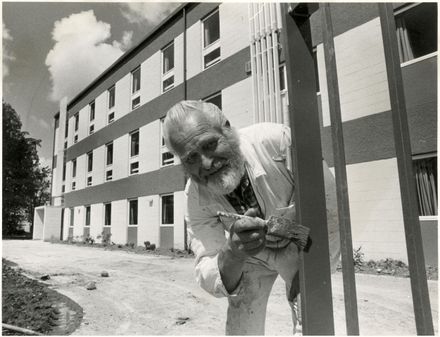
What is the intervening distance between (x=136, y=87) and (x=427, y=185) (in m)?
9.31

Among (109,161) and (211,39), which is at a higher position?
(211,39)

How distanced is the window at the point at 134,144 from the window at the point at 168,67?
216 centimetres

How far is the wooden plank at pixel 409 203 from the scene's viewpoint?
73 cm

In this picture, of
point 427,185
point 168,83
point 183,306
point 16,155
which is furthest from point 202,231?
point 168,83

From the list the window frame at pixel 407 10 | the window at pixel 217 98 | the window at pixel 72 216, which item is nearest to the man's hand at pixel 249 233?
the window frame at pixel 407 10

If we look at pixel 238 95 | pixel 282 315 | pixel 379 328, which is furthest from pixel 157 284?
pixel 238 95

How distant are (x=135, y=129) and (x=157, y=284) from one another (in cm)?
781

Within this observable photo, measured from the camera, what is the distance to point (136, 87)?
11.5m

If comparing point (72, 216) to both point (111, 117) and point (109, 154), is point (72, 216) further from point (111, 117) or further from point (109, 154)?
point (111, 117)

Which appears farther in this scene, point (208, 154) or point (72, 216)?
point (72, 216)

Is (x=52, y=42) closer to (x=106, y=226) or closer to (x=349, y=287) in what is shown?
(x=349, y=287)

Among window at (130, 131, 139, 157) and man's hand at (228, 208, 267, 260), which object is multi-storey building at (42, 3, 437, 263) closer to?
window at (130, 131, 139, 157)

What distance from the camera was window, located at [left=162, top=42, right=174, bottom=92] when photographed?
32.9ft

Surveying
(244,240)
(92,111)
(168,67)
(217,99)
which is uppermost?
(168,67)
